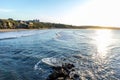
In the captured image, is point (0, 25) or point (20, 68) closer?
point (20, 68)

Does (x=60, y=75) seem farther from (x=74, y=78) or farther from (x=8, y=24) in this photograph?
(x=8, y=24)

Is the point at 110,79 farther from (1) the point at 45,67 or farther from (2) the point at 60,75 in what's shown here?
(1) the point at 45,67

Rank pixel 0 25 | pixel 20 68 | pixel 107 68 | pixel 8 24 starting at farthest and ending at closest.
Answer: pixel 8 24 → pixel 0 25 → pixel 107 68 → pixel 20 68

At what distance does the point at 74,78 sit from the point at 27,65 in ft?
20.1

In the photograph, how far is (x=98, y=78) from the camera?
1452cm

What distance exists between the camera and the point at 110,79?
47.8ft

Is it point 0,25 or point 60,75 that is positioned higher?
point 60,75

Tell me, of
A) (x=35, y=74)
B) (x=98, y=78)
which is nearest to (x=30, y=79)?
(x=35, y=74)

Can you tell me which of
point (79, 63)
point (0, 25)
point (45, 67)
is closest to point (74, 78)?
point (45, 67)

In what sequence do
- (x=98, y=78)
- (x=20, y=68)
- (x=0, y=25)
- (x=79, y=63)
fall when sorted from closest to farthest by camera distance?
(x=98, y=78) → (x=20, y=68) → (x=79, y=63) → (x=0, y=25)

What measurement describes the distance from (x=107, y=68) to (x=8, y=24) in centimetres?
10714

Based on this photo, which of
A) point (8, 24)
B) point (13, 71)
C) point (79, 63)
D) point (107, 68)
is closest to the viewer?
point (13, 71)

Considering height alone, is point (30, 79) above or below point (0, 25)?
above

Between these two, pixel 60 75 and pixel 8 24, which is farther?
pixel 8 24
